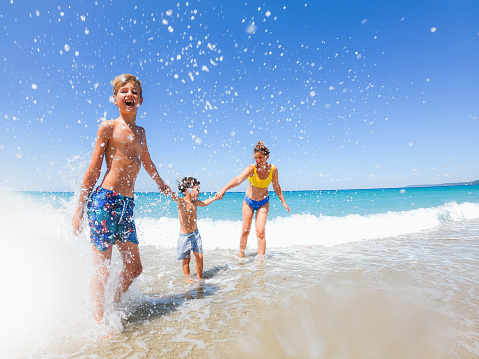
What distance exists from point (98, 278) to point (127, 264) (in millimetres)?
356

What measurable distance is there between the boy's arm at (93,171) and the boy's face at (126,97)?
0.30 m

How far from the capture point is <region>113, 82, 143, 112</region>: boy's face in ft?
9.23

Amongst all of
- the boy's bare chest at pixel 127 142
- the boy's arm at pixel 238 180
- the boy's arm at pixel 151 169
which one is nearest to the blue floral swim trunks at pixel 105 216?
the boy's bare chest at pixel 127 142

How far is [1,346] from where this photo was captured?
2.46 m

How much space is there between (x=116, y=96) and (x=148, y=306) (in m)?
2.55

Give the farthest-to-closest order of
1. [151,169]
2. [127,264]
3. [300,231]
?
[300,231]
[151,169]
[127,264]

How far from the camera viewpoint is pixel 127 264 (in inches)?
116

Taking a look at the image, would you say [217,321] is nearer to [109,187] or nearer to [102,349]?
[102,349]

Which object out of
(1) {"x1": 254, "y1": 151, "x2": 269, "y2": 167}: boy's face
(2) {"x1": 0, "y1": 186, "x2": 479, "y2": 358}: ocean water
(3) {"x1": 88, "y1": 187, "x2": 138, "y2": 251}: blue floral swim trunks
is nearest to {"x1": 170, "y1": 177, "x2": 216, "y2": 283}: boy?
(2) {"x1": 0, "y1": 186, "x2": 479, "y2": 358}: ocean water

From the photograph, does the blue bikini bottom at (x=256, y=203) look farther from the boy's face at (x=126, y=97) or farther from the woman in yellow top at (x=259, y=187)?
the boy's face at (x=126, y=97)

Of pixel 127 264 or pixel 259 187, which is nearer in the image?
pixel 127 264

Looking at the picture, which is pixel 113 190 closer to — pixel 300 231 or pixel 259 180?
pixel 259 180

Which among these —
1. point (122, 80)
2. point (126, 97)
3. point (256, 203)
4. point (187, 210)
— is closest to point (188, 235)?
point (187, 210)

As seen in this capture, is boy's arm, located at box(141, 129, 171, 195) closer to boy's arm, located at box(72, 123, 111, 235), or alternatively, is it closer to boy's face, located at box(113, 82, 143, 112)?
boy's face, located at box(113, 82, 143, 112)
